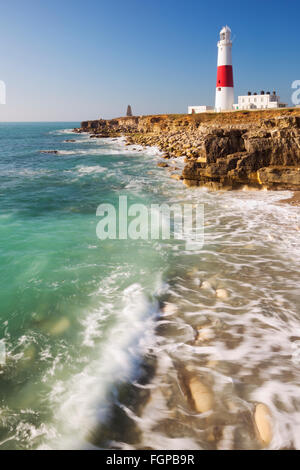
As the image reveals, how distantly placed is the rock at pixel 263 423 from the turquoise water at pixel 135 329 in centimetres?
8

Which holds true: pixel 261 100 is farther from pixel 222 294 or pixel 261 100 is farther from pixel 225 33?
pixel 222 294

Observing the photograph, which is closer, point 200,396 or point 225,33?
point 200,396

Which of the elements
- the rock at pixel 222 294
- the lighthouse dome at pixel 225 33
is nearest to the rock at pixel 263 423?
the rock at pixel 222 294

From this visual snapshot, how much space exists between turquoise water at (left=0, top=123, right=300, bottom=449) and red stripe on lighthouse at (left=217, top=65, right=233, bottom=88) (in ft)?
130

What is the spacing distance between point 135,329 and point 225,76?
150 ft

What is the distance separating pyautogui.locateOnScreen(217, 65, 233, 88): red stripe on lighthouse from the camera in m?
40.0

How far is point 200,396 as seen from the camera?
2.82 metres

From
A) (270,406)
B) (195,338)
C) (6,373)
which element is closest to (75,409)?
(6,373)

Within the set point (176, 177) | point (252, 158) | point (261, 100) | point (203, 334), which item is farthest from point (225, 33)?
point (203, 334)

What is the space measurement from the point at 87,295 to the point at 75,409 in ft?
7.14

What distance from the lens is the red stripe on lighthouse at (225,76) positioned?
4003 cm

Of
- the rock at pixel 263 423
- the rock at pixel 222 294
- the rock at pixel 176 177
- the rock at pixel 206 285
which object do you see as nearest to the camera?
the rock at pixel 263 423

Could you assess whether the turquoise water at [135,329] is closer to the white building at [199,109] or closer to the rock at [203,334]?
the rock at [203,334]

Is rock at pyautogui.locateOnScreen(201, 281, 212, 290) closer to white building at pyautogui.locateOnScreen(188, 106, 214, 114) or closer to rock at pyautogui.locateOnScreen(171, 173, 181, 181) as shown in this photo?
rock at pyautogui.locateOnScreen(171, 173, 181, 181)
